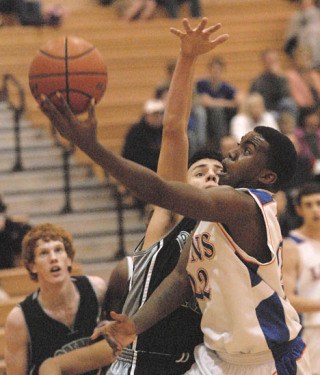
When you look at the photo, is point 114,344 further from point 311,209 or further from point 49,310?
point 311,209

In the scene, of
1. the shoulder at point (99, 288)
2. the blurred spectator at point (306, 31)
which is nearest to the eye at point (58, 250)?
the shoulder at point (99, 288)

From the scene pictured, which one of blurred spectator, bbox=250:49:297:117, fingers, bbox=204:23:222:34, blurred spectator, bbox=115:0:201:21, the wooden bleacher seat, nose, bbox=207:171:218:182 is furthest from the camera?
blurred spectator, bbox=115:0:201:21

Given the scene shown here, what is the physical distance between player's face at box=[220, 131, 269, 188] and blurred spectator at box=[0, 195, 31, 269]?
390cm

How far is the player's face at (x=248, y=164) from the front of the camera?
→ 361 centimetres

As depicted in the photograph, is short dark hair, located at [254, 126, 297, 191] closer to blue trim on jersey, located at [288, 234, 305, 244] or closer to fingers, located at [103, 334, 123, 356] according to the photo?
fingers, located at [103, 334, 123, 356]

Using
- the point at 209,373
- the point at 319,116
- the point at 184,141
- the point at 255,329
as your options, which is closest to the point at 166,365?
the point at 209,373

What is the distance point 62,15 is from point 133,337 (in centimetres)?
914

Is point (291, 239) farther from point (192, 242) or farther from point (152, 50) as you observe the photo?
point (152, 50)

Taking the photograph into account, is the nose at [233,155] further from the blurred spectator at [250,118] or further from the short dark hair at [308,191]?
the blurred spectator at [250,118]

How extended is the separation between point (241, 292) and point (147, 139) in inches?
218

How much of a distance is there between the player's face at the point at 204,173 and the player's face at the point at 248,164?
45 centimetres

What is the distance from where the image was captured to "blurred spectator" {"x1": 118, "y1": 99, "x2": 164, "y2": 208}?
888 cm

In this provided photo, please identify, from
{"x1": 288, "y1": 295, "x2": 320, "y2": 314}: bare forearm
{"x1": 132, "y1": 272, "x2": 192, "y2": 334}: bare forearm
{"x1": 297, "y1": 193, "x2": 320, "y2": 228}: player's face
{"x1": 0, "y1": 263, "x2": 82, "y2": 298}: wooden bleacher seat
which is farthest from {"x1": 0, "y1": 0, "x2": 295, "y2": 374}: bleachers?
{"x1": 132, "y1": 272, "x2": 192, "y2": 334}: bare forearm

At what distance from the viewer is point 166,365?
12.8 ft
